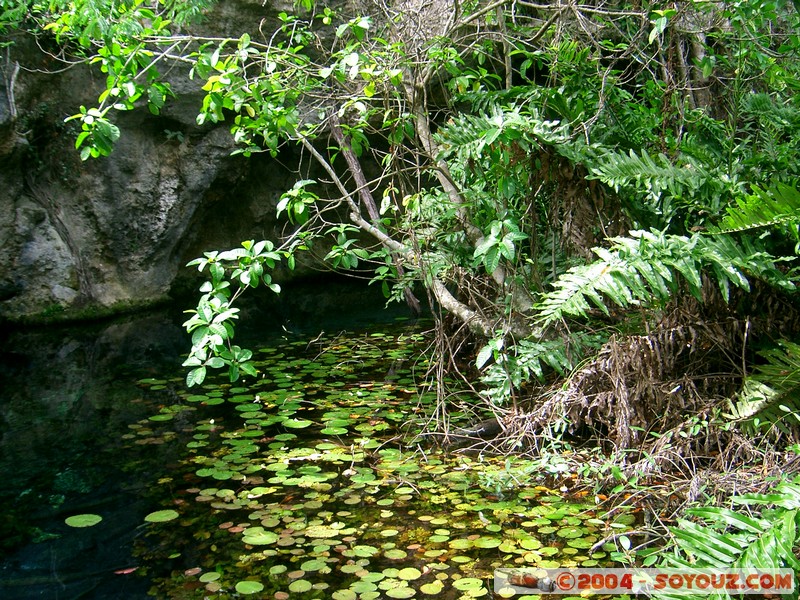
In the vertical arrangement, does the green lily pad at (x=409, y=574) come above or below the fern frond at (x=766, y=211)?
below

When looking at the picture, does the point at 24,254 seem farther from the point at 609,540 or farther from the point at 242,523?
the point at 609,540

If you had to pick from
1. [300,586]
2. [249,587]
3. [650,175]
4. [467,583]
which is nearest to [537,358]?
[650,175]

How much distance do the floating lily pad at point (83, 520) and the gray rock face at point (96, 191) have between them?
4163 millimetres

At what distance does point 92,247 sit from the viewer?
776 cm

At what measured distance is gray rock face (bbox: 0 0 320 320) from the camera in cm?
712

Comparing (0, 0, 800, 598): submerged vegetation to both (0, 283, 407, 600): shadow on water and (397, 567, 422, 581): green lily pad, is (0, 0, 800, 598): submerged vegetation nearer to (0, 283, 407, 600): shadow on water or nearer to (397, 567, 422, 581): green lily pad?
(397, 567, 422, 581): green lily pad

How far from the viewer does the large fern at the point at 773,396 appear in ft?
9.35

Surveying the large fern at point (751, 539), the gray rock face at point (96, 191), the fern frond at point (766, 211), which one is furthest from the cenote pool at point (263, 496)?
the gray rock face at point (96, 191)

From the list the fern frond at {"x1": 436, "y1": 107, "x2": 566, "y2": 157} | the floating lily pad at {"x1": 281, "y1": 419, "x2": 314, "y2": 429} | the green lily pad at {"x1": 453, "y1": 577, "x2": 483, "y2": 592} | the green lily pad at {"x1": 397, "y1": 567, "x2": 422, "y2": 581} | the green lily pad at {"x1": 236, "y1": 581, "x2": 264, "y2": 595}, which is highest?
the fern frond at {"x1": 436, "y1": 107, "x2": 566, "y2": 157}

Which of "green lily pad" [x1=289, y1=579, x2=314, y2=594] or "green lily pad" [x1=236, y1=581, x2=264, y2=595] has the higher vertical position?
"green lily pad" [x1=236, y1=581, x2=264, y2=595]

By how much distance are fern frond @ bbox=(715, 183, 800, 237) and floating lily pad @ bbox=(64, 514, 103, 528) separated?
9.40 ft

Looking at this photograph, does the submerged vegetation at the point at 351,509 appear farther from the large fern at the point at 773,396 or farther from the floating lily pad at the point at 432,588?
the large fern at the point at 773,396

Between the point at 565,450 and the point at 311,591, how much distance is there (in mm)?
1438

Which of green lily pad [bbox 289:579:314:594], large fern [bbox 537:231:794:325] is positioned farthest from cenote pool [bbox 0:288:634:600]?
large fern [bbox 537:231:794:325]
